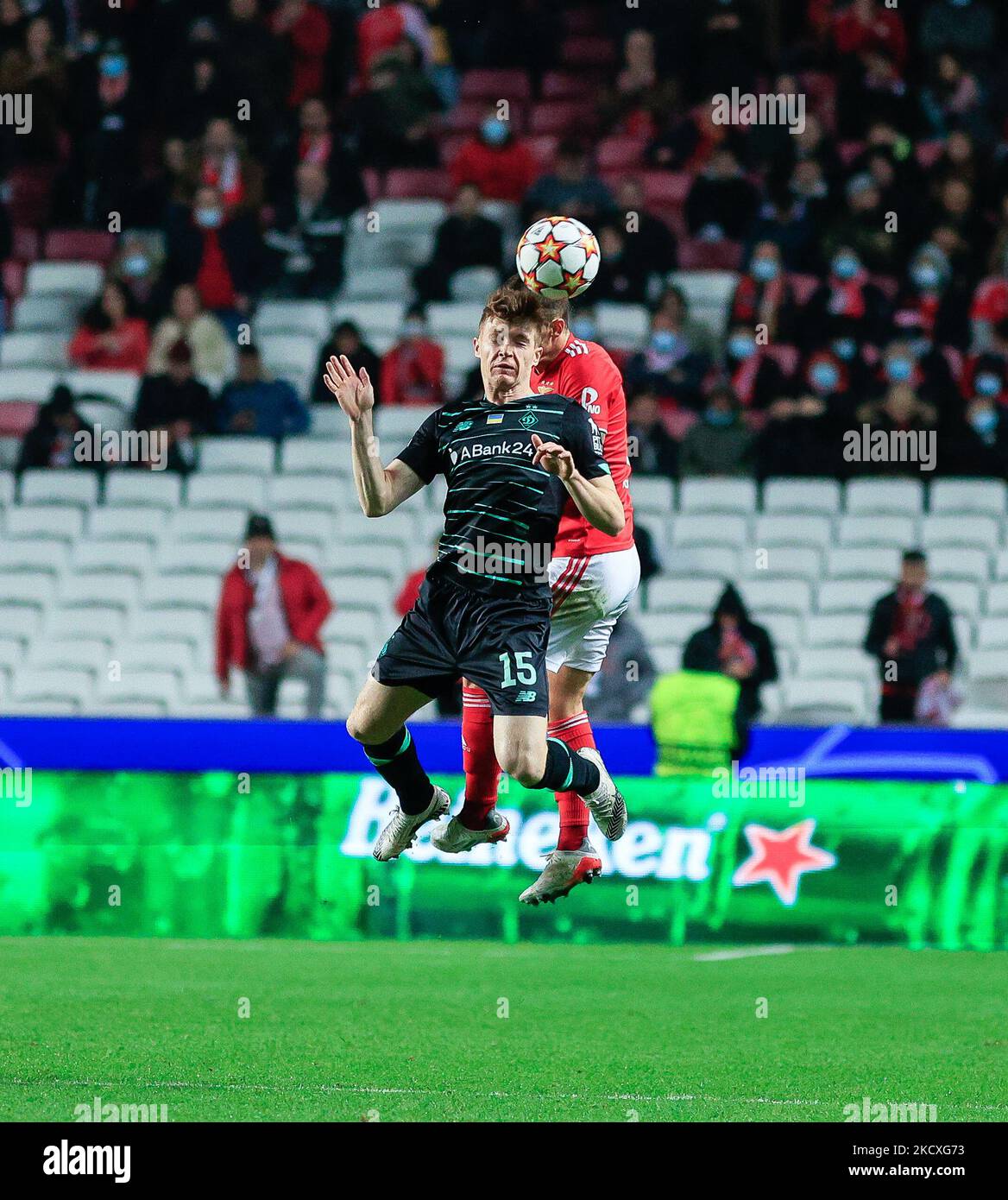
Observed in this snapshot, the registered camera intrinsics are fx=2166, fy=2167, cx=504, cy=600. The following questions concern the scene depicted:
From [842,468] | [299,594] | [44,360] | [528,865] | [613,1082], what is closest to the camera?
[613,1082]

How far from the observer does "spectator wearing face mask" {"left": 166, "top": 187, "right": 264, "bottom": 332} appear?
61.1 ft

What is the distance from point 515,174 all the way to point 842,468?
4.19 metres

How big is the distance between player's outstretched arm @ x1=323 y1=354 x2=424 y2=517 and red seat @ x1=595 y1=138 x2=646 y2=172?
1188 cm

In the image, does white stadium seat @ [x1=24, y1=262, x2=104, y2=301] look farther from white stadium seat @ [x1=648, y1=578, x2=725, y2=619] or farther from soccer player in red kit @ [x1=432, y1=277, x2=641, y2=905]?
soccer player in red kit @ [x1=432, y1=277, x2=641, y2=905]

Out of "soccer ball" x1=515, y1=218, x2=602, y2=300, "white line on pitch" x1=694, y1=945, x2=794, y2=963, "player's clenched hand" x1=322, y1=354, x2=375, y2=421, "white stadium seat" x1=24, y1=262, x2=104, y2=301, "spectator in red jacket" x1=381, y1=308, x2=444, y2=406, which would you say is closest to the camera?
"player's clenched hand" x1=322, y1=354, x2=375, y2=421

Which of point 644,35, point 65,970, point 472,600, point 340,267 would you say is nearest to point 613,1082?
point 472,600

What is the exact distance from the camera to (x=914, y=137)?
1883cm

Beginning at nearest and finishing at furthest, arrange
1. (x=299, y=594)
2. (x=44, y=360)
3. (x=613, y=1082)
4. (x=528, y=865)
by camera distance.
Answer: (x=613, y=1082) → (x=528, y=865) → (x=299, y=594) → (x=44, y=360)

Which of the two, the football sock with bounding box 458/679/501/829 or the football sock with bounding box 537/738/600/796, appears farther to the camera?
the football sock with bounding box 458/679/501/829

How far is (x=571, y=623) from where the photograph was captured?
27.9 ft

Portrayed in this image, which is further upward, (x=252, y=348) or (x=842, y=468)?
(x=252, y=348)

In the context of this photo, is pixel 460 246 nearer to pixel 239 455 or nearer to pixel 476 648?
pixel 239 455

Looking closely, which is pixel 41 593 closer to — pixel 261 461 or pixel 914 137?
pixel 261 461

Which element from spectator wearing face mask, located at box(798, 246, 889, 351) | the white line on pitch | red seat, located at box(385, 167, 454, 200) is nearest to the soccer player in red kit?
the white line on pitch
